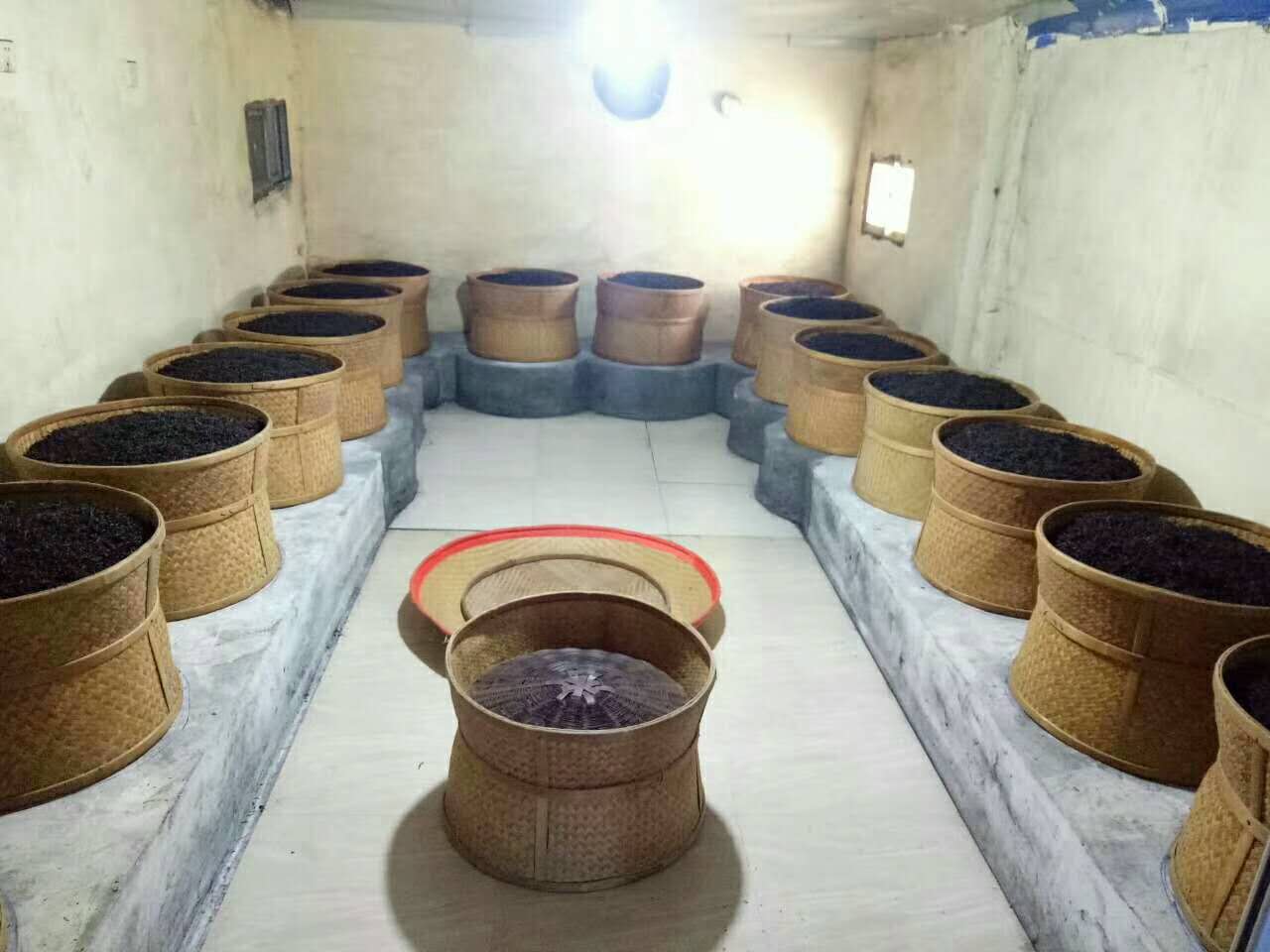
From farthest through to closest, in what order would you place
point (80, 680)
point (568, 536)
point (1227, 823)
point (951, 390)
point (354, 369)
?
point (354, 369) → point (568, 536) → point (951, 390) → point (80, 680) → point (1227, 823)

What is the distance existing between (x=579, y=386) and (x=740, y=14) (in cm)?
244

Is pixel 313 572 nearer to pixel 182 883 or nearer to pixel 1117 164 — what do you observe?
pixel 182 883

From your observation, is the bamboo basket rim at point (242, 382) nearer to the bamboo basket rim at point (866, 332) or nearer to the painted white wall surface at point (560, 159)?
the bamboo basket rim at point (866, 332)

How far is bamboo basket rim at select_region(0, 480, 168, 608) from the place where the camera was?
6.16ft

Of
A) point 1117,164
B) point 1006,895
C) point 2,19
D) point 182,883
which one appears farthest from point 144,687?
point 1117,164

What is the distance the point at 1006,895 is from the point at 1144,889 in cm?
49

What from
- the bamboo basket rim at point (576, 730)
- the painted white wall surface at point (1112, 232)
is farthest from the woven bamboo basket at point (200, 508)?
the painted white wall surface at point (1112, 232)

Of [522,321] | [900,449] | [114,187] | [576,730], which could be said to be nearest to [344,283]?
[522,321]

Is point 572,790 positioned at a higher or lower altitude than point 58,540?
lower

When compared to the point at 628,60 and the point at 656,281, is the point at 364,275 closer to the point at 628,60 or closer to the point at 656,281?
the point at 656,281

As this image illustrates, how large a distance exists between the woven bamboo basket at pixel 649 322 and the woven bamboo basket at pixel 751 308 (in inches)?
9.9

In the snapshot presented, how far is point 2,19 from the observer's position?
8.56 ft

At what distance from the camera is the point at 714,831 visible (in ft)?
8.27

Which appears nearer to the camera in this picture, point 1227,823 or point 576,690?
point 1227,823
